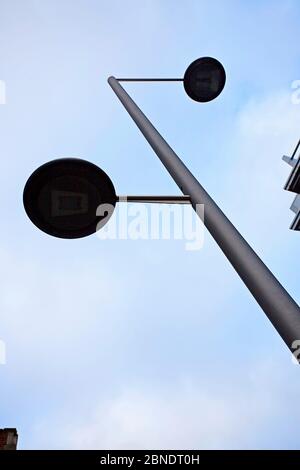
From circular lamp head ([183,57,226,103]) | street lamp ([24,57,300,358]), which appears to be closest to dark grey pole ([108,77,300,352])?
street lamp ([24,57,300,358])

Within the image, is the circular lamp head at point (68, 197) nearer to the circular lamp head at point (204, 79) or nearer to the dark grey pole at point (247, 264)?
the dark grey pole at point (247, 264)

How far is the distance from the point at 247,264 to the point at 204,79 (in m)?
5.46

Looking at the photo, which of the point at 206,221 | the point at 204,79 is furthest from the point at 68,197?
the point at 204,79

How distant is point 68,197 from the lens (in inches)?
150

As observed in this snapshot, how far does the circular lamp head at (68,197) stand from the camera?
3.69 m

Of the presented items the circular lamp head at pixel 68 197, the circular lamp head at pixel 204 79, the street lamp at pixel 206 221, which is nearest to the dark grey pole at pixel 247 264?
the street lamp at pixel 206 221

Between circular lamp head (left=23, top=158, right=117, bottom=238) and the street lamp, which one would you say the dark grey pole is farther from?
circular lamp head (left=23, top=158, right=117, bottom=238)

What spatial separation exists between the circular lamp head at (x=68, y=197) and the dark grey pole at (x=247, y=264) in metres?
0.76

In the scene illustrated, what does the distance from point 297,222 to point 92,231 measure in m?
13.5

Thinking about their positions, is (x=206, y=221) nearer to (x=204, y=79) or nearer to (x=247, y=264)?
(x=247, y=264)

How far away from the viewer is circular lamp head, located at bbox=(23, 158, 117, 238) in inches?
145
